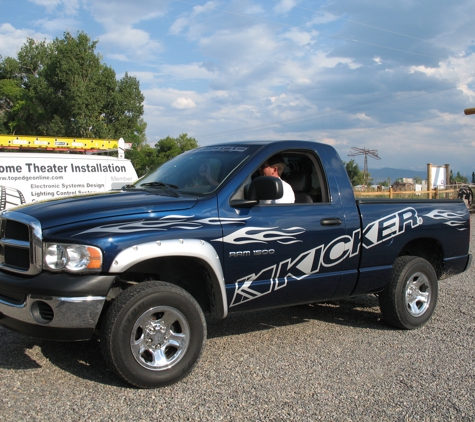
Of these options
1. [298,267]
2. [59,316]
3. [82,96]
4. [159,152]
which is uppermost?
[82,96]

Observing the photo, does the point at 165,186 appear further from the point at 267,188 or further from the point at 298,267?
the point at 298,267

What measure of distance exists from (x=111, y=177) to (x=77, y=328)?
8854 millimetres

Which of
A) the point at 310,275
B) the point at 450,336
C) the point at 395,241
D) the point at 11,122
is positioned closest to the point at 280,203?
the point at 310,275

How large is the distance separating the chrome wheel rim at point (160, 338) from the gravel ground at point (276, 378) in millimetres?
217

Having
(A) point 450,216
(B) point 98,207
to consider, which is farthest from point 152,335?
(A) point 450,216

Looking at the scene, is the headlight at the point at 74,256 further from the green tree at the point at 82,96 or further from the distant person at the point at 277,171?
the green tree at the point at 82,96

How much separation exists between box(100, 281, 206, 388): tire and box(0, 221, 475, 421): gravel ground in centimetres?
15

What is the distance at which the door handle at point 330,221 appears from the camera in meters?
4.68

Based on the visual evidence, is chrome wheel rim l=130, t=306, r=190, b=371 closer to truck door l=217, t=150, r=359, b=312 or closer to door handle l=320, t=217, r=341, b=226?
truck door l=217, t=150, r=359, b=312

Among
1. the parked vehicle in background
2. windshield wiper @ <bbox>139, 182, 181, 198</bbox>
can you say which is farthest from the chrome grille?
the parked vehicle in background

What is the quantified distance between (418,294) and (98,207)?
3583 mm

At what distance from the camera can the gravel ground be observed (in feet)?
11.2

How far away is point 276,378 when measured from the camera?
4.02 m

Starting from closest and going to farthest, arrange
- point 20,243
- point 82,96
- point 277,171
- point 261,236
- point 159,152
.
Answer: point 20,243, point 261,236, point 277,171, point 82,96, point 159,152
